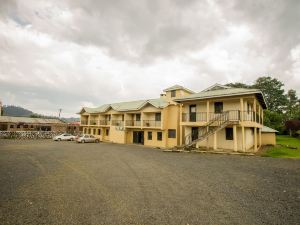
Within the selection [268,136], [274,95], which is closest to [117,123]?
[268,136]

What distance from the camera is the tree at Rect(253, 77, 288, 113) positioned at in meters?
54.0

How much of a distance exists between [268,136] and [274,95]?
110 ft

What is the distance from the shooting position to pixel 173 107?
92.4ft

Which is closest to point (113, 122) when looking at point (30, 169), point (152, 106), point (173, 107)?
point (152, 106)

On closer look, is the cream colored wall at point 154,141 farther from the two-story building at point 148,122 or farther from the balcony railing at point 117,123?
the balcony railing at point 117,123

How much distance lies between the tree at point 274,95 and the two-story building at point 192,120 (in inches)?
1174

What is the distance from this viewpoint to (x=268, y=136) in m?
27.9

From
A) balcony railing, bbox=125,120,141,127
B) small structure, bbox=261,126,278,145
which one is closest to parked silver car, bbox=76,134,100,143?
balcony railing, bbox=125,120,141,127

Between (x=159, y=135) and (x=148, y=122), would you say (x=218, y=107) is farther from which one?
(x=148, y=122)

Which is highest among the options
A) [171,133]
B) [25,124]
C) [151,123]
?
[151,123]

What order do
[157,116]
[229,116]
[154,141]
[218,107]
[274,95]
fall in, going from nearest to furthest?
[229,116] → [218,107] → [154,141] → [157,116] → [274,95]

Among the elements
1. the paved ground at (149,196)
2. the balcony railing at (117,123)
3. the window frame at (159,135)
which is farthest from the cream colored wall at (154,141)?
the paved ground at (149,196)

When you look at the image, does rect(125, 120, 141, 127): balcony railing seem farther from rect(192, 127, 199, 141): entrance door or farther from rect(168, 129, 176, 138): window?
rect(192, 127, 199, 141): entrance door

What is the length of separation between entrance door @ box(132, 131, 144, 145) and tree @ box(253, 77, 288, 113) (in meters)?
42.6
